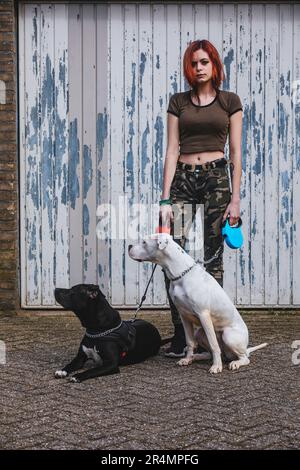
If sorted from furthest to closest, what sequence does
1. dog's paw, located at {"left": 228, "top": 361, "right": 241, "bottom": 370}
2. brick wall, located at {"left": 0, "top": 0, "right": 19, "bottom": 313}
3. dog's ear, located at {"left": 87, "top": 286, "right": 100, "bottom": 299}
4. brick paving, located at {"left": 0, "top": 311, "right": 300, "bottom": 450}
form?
brick wall, located at {"left": 0, "top": 0, "right": 19, "bottom": 313}, dog's paw, located at {"left": 228, "top": 361, "right": 241, "bottom": 370}, dog's ear, located at {"left": 87, "top": 286, "right": 100, "bottom": 299}, brick paving, located at {"left": 0, "top": 311, "right": 300, "bottom": 450}

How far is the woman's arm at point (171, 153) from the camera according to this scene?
20.6 feet

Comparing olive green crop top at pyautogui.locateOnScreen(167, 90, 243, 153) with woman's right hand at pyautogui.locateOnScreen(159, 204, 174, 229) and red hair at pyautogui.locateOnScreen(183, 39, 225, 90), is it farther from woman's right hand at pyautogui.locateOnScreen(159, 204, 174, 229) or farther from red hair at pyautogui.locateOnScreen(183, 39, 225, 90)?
woman's right hand at pyautogui.locateOnScreen(159, 204, 174, 229)

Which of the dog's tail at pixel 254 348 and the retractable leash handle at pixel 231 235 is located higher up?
the retractable leash handle at pixel 231 235

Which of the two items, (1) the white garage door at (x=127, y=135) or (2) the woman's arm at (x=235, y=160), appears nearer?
(2) the woman's arm at (x=235, y=160)

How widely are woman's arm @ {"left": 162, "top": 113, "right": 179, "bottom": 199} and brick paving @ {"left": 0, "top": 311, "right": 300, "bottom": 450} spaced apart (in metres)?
1.16

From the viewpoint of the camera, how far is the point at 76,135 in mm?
8375

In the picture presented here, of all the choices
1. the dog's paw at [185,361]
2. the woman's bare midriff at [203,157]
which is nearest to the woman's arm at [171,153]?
the woman's bare midriff at [203,157]

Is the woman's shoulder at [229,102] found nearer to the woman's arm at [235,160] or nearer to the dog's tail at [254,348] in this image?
the woman's arm at [235,160]

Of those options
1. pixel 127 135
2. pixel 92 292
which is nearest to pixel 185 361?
pixel 92 292

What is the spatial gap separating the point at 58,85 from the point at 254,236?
7.18 ft

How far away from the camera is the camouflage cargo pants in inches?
244

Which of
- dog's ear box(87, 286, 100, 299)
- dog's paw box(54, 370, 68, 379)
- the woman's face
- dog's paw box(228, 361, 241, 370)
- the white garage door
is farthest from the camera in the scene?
the white garage door

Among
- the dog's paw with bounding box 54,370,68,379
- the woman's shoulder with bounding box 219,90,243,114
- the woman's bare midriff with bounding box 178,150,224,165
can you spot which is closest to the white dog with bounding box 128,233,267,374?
the woman's bare midriff with bounding box 178,150,224,165
